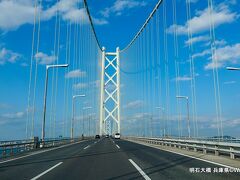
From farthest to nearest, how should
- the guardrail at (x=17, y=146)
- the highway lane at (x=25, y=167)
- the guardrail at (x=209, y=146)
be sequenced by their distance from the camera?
the guardrail at (x=17, y=146)
the guardrail at (x=209, y=146)
the highway lane at (x=25, y=167)

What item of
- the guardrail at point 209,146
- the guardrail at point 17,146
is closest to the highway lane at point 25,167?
the guardrail at point 17,146

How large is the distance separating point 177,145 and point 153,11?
24.5m

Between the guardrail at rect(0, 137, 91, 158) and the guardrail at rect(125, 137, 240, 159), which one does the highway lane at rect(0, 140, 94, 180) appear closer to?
the guardrail at rect(0, 137, 91, 158)

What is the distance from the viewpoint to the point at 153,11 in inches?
1734

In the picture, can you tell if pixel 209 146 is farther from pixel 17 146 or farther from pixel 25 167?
pixel 17 146

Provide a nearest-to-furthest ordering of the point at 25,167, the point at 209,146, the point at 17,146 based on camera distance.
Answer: the point at 25,167
the point at 209,146
the point at 17,146

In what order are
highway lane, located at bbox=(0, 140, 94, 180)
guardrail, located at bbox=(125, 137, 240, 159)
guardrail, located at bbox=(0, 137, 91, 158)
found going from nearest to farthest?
highway lane, located at bbox=(0, 140, 94, 180)
guardrail, located at bbox=(125, 137, 240, 159)
guardrail, located at bbox=(0, 137, 91, 158)

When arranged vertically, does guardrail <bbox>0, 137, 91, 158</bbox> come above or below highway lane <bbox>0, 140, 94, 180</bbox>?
above

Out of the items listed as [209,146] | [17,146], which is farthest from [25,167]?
[209,146]

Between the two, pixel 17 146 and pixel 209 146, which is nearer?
pixel 209 146

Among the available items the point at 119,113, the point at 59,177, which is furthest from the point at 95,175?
the point at 119,113

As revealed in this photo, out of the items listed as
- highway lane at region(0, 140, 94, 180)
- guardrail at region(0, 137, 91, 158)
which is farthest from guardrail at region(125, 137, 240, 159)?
guardrail at region(0, 137, 91, 158)

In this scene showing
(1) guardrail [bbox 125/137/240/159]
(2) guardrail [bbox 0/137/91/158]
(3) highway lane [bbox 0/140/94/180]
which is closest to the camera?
(3) highway lane [bbox 0/140/94/180]

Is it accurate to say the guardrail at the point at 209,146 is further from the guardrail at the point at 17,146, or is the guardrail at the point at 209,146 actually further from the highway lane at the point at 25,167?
the guardrail at the point at 17,146
